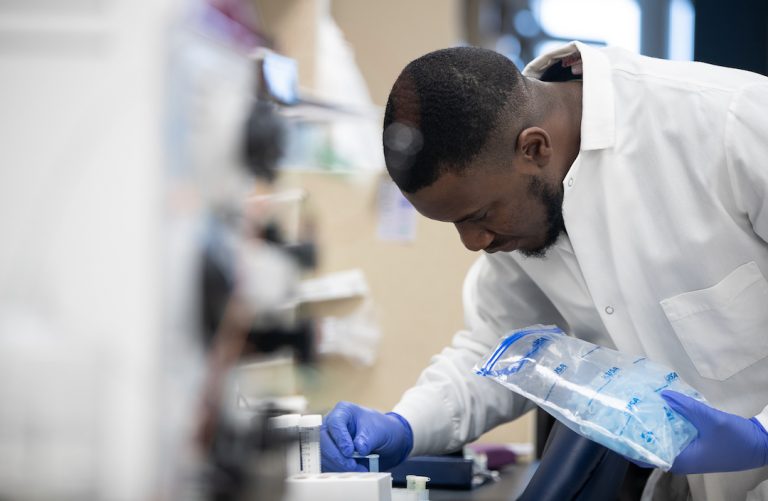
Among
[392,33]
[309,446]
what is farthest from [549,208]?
[392,33]

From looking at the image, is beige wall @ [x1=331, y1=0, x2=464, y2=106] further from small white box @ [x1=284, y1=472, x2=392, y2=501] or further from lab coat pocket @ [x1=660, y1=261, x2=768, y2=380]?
small white box @ [x1=284, y1=472, x2=392, y2=501]

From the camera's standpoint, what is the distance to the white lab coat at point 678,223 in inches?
48.4

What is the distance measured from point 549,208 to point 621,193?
11 cm

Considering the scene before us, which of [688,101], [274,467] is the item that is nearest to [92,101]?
[274,467]

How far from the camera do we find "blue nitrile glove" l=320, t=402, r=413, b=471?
132cm

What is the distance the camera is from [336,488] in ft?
2.98

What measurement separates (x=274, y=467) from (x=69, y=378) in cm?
24

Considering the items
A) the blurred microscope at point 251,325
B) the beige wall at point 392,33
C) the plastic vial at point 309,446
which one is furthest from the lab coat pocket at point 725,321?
the beige wall at point 392,33

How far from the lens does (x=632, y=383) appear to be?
1.10 meters

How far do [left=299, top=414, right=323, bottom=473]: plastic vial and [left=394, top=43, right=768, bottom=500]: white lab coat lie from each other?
514mm

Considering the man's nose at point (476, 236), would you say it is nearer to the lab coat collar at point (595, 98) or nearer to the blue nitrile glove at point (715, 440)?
the lab coat collar at point (595, 98)

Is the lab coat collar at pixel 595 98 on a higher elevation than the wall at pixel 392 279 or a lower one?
higher

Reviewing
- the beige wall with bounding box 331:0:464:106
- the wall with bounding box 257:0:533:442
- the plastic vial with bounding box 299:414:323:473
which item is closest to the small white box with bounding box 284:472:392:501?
the plastic vial with bounding box 299:414:323:473

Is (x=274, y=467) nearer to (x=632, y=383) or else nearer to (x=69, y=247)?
(x=69, y=247)
